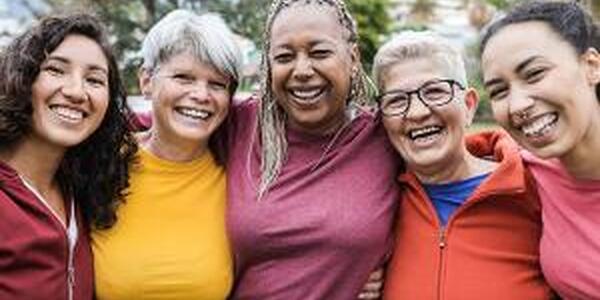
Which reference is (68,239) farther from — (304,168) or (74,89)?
(304,168)

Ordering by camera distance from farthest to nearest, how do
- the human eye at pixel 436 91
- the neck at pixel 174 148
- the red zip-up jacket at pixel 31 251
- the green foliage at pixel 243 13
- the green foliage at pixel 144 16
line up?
the green foliage at pixel 243 13, the green foliage at pixel 144 16, the neck at pixel 174 148, the human eye at pixel 436 91, the red zip-up jacket at pixel 31 251

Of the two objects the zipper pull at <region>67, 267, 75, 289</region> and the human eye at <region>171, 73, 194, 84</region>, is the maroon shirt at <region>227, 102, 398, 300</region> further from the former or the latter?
the zipper pull at <region>67, 267, 75, 289</region>

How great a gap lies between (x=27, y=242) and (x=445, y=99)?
5.39 feet

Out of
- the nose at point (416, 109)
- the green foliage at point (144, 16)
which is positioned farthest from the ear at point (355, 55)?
the green foliage at point (144, 16)

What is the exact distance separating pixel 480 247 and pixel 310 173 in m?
0.73

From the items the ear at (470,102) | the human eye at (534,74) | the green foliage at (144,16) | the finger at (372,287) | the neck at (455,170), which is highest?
the human eye at (534,74)

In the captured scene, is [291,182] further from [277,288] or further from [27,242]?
[27,242]

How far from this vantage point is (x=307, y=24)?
133 inches

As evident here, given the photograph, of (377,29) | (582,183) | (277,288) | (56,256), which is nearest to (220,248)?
(277,288)

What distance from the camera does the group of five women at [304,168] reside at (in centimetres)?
299

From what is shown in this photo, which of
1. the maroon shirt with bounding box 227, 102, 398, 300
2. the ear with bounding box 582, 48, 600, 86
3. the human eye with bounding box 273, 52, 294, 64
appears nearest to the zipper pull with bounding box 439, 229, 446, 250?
the maroon shirt with bounding box 227, 102, 398, 300

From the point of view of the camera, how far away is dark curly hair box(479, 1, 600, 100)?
116 inches

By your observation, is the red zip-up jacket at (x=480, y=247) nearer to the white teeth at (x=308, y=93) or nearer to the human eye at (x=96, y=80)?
the white teeth at (x=308, y=93)

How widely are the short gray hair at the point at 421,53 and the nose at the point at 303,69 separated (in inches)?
11.2
